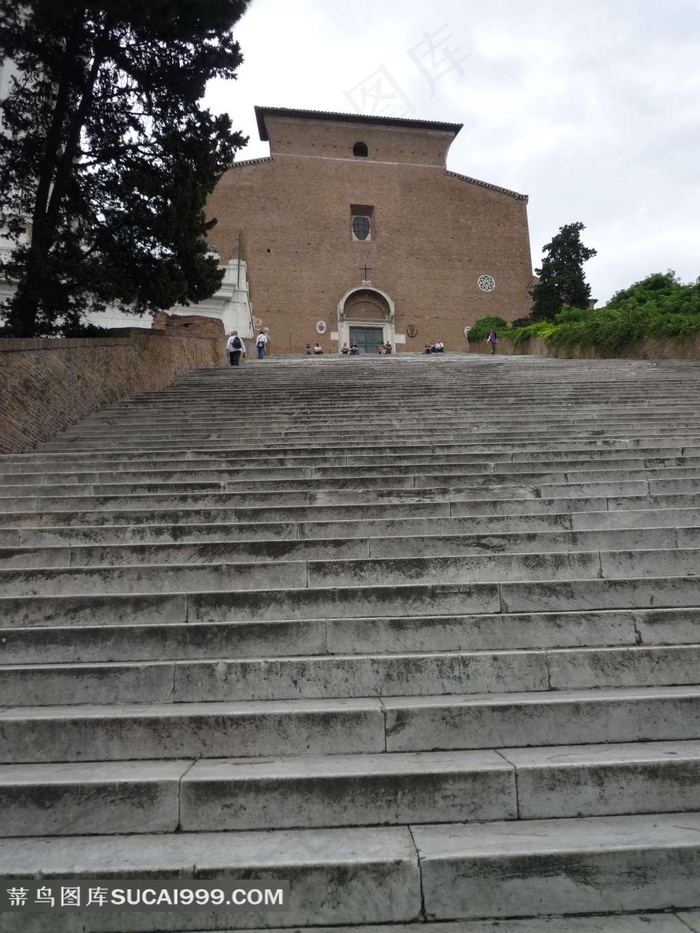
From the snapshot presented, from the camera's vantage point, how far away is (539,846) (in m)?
2.21

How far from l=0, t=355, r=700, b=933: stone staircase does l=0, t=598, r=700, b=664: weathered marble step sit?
0.5 inches

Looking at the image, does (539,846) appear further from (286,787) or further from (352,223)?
(352,223)

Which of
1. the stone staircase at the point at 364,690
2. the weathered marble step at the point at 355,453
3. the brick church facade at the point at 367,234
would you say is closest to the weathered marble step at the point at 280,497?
the stone staircase at the point at 364,690

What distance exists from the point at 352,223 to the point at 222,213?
627 cm

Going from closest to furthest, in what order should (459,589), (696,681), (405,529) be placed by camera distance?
(696,681) → (459,589) → (405,529)

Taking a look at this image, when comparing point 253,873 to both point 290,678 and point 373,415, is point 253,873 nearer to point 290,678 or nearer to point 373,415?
point 290,678

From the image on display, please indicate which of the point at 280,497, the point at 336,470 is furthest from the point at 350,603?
the point at 336,470

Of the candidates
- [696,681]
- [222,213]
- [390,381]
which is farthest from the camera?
[222,213]

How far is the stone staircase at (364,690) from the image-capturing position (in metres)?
2.14

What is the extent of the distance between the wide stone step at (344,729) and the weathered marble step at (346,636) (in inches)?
20.6

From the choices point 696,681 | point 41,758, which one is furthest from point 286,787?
point 696,681

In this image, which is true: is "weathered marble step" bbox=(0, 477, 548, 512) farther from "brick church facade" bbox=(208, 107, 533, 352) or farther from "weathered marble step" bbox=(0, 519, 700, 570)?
"brick church facade" bbox=(208, 107, 533, 352)

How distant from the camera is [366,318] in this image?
30.2 metres

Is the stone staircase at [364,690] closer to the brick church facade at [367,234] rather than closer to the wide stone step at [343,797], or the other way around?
the wide stone step at [343,797]
